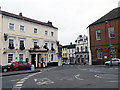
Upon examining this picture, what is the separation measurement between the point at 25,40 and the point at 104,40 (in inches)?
712

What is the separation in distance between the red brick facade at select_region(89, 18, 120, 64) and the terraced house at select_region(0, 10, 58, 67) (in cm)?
948

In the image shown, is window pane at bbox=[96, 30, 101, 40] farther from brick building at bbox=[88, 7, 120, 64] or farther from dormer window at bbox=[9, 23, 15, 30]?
dormer window at bbox=[9, 23, 15, 30]

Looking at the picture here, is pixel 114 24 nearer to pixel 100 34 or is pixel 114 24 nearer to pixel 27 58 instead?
pixel 100 34

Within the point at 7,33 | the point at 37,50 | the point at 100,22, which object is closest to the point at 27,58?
the point at 37,50

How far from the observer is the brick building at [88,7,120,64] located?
99.7 ft

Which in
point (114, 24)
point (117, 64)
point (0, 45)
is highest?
point (114, 24)

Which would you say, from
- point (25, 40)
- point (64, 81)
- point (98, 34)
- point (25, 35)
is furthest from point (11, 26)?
point (98, 34)

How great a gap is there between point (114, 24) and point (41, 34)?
55.0ft

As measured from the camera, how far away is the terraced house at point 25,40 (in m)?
24.4

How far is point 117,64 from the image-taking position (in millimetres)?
27984

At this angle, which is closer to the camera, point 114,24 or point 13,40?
point 13,40

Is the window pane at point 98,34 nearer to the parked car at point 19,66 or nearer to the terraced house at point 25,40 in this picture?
the terraced house at point 25,40

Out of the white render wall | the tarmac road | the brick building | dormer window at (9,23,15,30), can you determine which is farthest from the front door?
the tarmac road

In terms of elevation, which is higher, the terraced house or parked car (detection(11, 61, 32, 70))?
the terraced house
